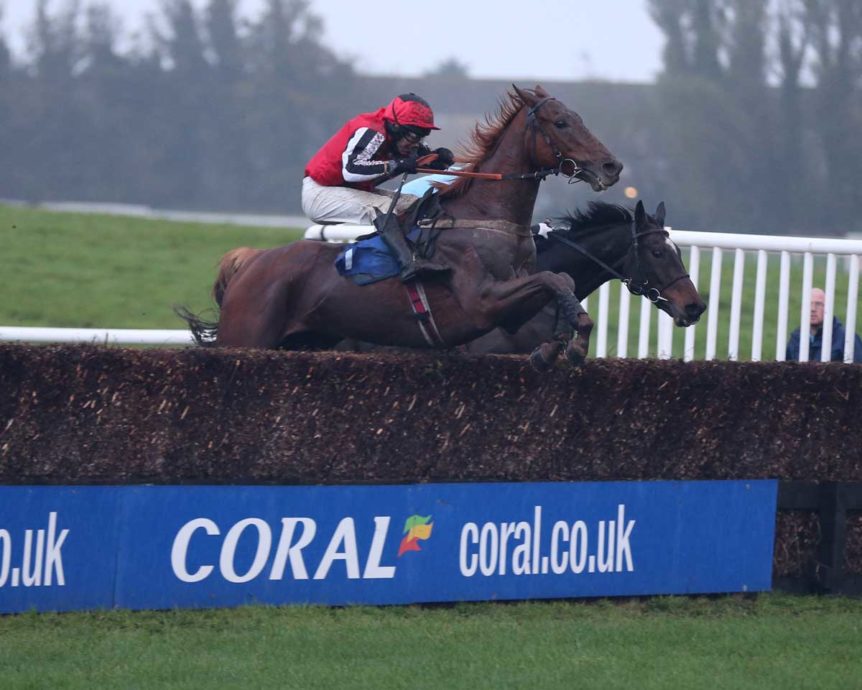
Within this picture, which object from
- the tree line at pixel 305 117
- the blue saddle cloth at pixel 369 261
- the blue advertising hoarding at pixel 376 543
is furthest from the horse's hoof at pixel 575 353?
the tree line at pixel 305 117

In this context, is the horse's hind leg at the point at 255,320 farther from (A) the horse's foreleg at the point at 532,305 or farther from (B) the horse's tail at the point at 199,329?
(A) the horse's foreleg at the point at 532,305

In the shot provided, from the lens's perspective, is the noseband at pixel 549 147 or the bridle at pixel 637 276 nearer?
the noseband at pixel 549 147

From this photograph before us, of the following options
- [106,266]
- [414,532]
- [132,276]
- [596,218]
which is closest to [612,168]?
[596,218]

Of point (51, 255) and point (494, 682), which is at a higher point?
point (494, 682)

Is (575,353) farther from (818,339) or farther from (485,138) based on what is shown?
(818,339)

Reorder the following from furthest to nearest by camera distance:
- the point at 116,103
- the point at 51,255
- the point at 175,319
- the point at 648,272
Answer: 1. the point at 116,103
2. the point at 51,255
3. the point at 175,319
4. the point at 648,272

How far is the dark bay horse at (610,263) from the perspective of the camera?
653cm

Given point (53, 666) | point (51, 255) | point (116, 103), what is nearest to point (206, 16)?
point (116, 103)

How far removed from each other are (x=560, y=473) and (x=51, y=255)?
11955 millimetres

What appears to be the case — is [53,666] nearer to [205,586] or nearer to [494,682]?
[205,586]

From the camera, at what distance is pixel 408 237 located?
6.26 m

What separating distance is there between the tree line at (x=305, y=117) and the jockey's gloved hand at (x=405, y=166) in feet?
77.2

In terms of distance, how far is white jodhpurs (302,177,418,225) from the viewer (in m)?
6.72

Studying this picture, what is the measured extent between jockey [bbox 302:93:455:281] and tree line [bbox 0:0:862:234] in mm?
23023
